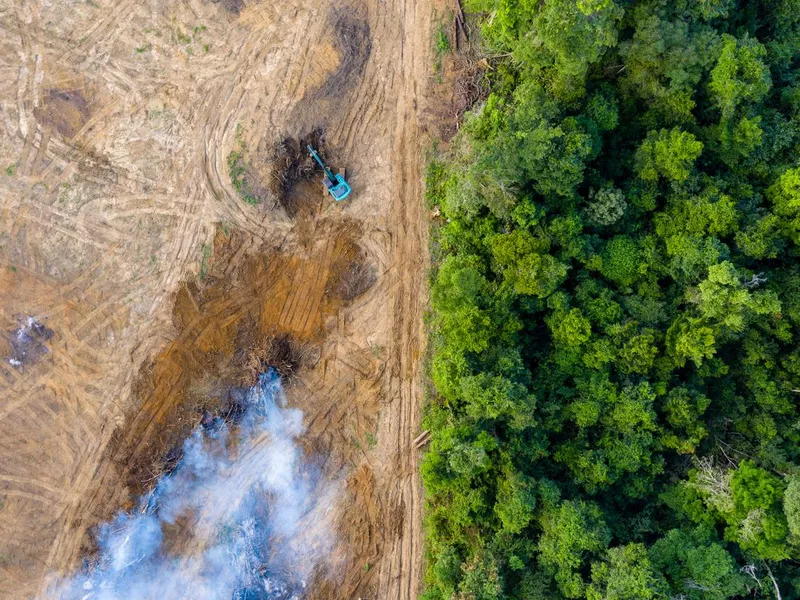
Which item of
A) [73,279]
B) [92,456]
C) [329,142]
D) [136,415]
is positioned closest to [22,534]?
[92,456]

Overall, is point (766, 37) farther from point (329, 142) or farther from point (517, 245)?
point (329, 142)

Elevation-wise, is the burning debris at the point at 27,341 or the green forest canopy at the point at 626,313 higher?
the burning debris at the point at 27,341

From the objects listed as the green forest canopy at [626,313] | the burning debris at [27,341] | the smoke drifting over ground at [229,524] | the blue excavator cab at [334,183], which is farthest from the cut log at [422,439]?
the burning debris at [27,341]

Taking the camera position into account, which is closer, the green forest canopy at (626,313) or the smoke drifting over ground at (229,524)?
the green forest canopy at (626,313)

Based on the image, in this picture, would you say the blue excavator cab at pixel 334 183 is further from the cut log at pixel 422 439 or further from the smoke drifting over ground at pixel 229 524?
the cut log at pixel 422 439

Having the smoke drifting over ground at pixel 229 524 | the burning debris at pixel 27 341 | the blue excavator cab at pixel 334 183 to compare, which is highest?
the burning debris at pixel 27 341

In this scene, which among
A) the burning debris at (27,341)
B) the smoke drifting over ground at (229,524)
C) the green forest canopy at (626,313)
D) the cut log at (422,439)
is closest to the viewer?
the green forest canopy at (626,313)

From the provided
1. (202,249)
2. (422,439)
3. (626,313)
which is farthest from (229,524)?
(626,313)

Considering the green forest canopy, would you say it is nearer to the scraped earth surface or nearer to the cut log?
the cut log
